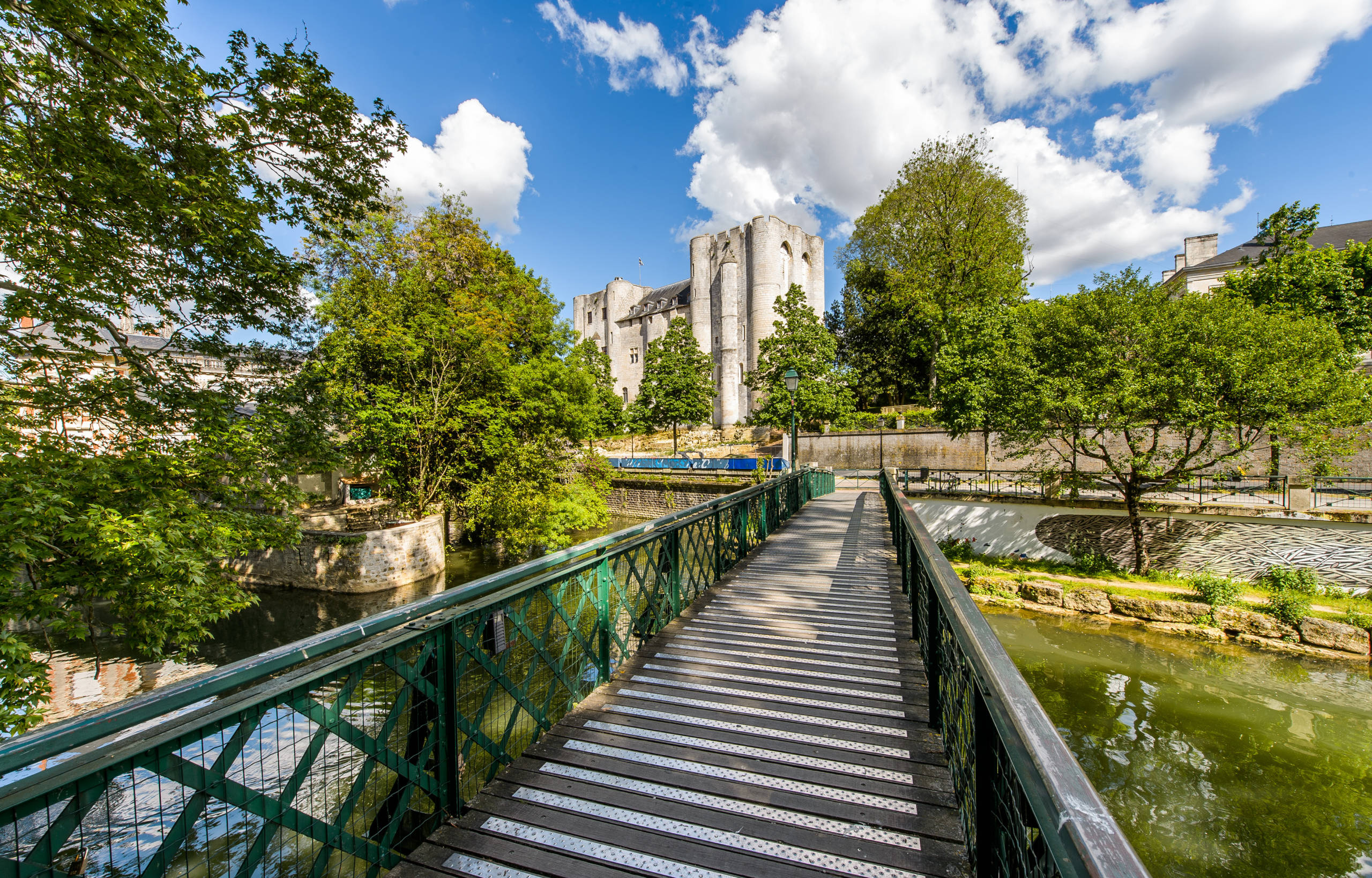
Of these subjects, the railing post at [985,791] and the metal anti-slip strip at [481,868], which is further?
the metal anti-slip strip at [481,868]

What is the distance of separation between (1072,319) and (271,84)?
2071cm

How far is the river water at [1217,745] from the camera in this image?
7223 mm

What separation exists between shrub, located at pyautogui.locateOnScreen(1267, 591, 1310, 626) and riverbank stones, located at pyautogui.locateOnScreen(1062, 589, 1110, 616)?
3.28m

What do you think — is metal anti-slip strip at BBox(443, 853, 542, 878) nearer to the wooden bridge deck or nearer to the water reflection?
the wooden bridge deck

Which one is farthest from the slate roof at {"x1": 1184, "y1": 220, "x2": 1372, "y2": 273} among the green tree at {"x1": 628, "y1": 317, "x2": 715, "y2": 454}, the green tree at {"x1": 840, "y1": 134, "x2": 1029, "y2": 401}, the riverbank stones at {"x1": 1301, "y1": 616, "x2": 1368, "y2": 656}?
the green tree at {"x1": 628, "y1": 317, "x2": 715, "y2": 454}

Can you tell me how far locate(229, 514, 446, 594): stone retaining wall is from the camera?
15586mm

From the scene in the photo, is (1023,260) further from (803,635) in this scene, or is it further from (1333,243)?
(803,635)

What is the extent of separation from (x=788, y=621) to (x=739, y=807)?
8.90 feet

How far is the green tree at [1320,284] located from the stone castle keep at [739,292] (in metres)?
25.7

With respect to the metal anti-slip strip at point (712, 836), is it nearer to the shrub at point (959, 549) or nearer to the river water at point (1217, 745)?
the river water at point (1217, 745)

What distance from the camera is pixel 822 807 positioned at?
2686 millimetres

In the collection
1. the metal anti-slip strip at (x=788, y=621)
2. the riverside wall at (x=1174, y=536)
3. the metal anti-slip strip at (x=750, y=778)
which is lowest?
the riverside wall at (x=1174, y=536)

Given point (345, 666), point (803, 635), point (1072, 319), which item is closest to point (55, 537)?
point (345, 666)

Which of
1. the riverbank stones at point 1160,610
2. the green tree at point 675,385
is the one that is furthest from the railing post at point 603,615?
the green tree at point 675,385
